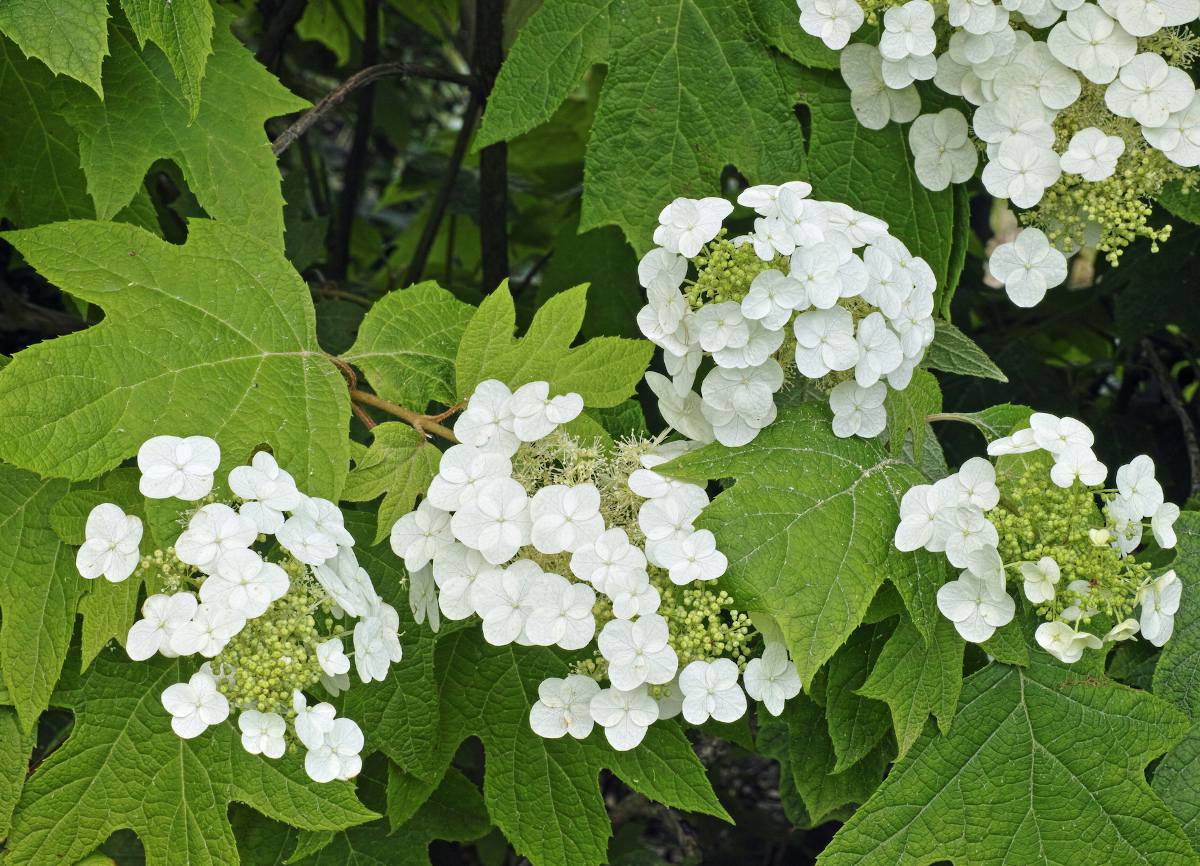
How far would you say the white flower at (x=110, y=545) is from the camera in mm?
1415

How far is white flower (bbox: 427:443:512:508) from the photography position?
56.6 inches

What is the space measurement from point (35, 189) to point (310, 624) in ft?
3.02

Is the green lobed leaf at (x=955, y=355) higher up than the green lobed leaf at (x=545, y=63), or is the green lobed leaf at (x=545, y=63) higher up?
the green lobed leaf at (x=545, y=63)

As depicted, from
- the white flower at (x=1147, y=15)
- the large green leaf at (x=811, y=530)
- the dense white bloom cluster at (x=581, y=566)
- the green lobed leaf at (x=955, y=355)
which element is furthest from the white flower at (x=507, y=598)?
the white flower at (x=1147, y=15)

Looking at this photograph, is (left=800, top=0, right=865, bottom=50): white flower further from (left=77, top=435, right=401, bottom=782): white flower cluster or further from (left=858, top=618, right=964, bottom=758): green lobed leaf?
(left=77, top=435, right=401, bottom=782): white flower cluster

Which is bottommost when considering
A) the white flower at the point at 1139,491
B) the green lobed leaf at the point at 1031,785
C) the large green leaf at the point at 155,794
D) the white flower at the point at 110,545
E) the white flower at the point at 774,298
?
the large green leaf at the point at 155,794

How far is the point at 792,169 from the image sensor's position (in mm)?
1778

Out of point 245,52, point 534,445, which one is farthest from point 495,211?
point 534,445

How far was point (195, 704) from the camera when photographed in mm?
1378

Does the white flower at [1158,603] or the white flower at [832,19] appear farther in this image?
the white flower at [832,19]

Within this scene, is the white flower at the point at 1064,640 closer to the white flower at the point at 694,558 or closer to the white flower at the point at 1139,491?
the white flower at the point at 1139,491

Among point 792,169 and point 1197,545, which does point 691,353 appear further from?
point 1197,545

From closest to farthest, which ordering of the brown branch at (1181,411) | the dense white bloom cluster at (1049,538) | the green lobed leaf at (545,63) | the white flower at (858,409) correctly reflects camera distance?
the dense white bloom cluster at (1049,538) < the white flower at (858,409) < the green lobed leaf at (545,63) < the brown branch at (1181,411)

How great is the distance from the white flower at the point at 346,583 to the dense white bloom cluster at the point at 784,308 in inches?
18.2
